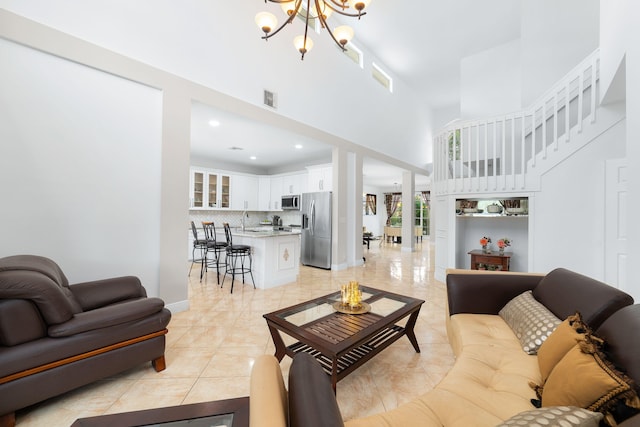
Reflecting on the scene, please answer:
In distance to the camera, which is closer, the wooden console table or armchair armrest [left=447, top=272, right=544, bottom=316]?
armchair armrest [left=447, top=272, right=544, bottom=316]

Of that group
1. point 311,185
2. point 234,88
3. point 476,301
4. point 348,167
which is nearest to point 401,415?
point 476,301

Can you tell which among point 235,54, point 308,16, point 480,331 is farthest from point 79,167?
point 480,331

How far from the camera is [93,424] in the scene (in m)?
0.97

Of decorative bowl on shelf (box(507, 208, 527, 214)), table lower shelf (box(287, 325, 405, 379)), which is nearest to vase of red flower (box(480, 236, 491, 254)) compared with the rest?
decorative bowl on shelf (box(507, 208, 527, 214))

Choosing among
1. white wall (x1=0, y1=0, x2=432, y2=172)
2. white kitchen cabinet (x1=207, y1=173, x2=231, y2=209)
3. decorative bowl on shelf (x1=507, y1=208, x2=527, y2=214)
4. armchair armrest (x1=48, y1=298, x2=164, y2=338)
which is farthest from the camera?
white kitchen cabinet (x1=207, y1=173, x2=231, y2=209)

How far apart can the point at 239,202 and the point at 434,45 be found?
6591mm

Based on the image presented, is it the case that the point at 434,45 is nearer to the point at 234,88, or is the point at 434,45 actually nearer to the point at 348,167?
the point at 348,167

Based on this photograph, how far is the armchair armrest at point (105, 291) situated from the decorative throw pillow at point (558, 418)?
9.07 feet

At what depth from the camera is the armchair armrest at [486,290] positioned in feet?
7.30

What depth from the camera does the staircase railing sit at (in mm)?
3455

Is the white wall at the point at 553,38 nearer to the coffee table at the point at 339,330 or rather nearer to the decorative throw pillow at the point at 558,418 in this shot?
the coffee table at the point at 339,330

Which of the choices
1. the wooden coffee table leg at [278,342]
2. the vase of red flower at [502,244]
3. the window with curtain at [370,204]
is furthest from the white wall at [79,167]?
the window with curtain at [370,204]

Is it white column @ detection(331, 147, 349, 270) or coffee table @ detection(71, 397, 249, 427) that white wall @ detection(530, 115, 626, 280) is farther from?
coffee table @ detection(71, 397, 249, 427)

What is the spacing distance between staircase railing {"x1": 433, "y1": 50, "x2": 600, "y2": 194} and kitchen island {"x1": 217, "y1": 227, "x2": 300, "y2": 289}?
293 centimetres
